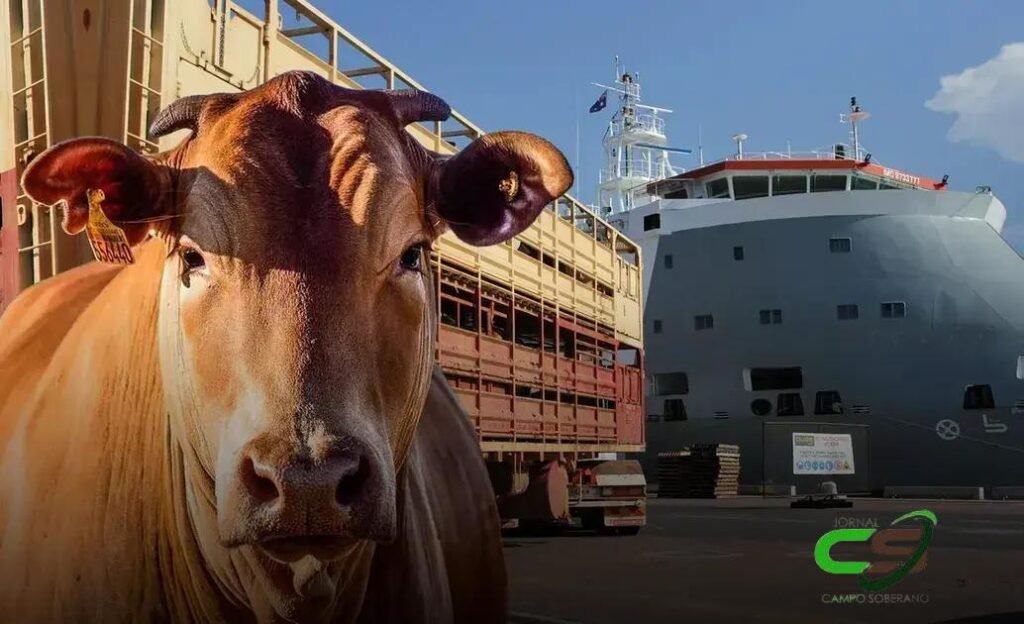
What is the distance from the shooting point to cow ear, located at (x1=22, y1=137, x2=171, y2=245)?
194cm

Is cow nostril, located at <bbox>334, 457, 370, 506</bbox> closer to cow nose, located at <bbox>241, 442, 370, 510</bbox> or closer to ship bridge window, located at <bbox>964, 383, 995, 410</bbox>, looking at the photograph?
cow nose, located at <bbox>241, 442, 370, 510</bbox>

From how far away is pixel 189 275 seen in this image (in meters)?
1.87

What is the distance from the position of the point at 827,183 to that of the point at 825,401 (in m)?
9.33

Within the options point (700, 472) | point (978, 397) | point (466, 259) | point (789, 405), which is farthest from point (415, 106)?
point (978, 397)

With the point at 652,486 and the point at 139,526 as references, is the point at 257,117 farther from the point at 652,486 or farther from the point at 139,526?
the point at 652,486

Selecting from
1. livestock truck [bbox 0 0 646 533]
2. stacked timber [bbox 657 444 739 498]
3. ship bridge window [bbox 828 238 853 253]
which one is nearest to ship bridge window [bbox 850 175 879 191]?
ship bridge window [bbox 828 238 853 253]

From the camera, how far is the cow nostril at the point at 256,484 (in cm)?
155

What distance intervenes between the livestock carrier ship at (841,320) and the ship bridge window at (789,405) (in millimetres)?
48

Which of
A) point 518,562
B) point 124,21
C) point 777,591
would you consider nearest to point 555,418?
point 518,562

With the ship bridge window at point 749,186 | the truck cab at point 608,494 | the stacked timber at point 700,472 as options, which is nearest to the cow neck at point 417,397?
the truck cab at point 608,494

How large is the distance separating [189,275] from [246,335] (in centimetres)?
25

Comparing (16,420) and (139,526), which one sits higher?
(16,420)

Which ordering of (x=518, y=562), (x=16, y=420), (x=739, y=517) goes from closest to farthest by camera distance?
(x=16, y=420), (x=518, y=562), (x=739, y=517)

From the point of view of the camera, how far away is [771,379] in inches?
1391
